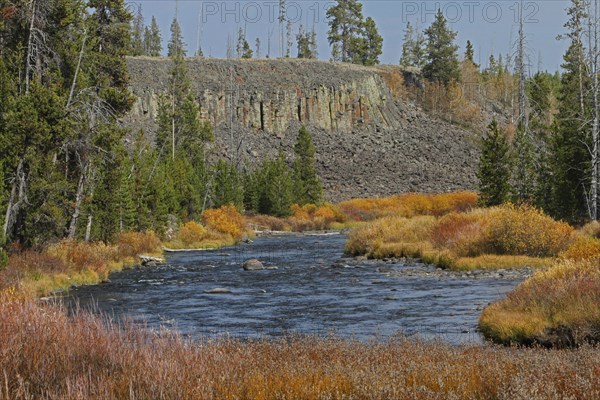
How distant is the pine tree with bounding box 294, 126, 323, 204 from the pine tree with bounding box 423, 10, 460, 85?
52655 millimetres

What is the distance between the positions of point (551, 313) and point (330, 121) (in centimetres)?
9812

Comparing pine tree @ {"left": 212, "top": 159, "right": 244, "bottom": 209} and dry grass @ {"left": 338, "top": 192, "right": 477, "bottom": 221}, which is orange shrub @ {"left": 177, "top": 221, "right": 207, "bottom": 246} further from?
dry grass @ {"left": 338, "top": 192, "right": 477, "bottom": 221}

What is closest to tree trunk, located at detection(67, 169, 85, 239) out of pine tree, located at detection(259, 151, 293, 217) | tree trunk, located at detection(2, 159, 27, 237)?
tree trunk, located at detection(2, 159, 27, 237)

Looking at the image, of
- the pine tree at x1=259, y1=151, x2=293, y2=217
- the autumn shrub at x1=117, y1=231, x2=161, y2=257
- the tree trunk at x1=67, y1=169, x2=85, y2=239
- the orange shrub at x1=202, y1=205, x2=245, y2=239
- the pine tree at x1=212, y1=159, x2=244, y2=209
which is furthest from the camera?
the pine tree at x1=259, y1=151, x2=293, y2=217

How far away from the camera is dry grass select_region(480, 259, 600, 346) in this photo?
1404 centimetres

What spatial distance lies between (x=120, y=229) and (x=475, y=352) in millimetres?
30374

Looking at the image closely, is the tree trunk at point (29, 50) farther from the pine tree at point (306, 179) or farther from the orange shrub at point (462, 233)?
the pine tree at point (306, 179)

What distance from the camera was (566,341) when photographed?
46.4ft

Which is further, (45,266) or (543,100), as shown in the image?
(543,100)

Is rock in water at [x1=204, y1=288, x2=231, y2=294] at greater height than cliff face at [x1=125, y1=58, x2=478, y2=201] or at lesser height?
lesser

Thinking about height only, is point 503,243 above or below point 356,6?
below

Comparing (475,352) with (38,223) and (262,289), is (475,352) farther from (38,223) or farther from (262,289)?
(38,223)

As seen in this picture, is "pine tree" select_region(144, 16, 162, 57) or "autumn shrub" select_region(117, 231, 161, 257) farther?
"pine tree" select_region(144, 16, 162, 57)

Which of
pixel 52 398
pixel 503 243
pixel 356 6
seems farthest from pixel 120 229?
pixel 356 6
